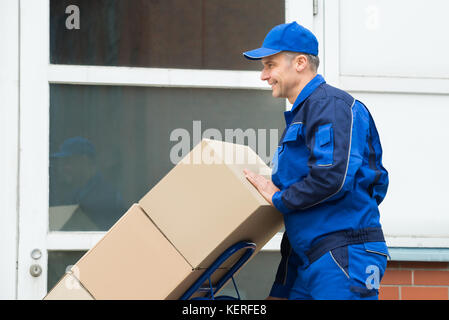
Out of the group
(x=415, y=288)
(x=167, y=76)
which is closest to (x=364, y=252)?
(x=415, y=288)

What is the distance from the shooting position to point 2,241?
131 inches

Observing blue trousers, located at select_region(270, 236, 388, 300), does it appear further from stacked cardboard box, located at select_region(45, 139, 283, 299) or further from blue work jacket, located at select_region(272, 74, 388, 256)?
stacked cardboard box, located at select_region(45, 139, 283, 299)

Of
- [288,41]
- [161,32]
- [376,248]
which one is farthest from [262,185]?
[161,32]

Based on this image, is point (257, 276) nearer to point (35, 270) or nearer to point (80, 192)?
point (80, 192)

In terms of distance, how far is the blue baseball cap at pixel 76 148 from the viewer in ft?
11.3

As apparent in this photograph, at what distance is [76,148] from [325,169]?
1.72 meters

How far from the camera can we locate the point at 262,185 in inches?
92.9

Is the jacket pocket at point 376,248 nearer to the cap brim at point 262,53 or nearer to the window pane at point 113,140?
the cap brim at point 262,53

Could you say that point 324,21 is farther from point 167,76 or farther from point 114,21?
point 114,21

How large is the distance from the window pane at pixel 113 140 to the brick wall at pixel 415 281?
0.96 metres

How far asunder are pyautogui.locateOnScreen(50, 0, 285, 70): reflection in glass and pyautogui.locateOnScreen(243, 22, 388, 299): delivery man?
1.16 metres

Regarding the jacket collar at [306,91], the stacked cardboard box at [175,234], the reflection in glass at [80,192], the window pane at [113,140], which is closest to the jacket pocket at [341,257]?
the stacked cardboard box at [175,234]

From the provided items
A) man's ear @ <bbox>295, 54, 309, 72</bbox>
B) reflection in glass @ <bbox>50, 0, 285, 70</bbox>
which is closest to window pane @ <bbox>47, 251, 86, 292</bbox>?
reflection in glass @ <bbox>50, 0, 285, 70</bbox>
